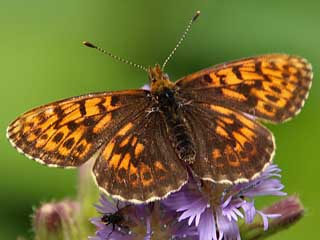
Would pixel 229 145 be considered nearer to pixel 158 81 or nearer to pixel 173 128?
pixel 173 128

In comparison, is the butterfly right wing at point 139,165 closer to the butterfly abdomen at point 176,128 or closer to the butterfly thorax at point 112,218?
the butterfly abdomen at point 176,128

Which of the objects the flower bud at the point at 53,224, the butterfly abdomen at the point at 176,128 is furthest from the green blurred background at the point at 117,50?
the butterfly abdomen at the point at 176,128

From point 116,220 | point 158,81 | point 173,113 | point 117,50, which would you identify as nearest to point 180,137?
point 173,113

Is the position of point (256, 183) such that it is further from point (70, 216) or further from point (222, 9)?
point (222, 9)

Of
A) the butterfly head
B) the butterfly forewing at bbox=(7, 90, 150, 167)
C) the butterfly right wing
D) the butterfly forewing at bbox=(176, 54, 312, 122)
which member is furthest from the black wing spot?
the butterfly forewing at bbox=(176, 54, 312, 122)

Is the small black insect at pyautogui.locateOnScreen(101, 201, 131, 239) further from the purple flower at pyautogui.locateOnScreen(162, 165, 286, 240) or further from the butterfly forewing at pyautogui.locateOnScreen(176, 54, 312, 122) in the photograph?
the butterfly forewing at pyautogui.locateOnScreen(176, 54, 312, 122)

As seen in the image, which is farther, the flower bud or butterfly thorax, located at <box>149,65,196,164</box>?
the flower bud

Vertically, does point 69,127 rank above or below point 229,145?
above

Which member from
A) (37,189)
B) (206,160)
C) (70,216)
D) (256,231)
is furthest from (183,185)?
(37,189)
